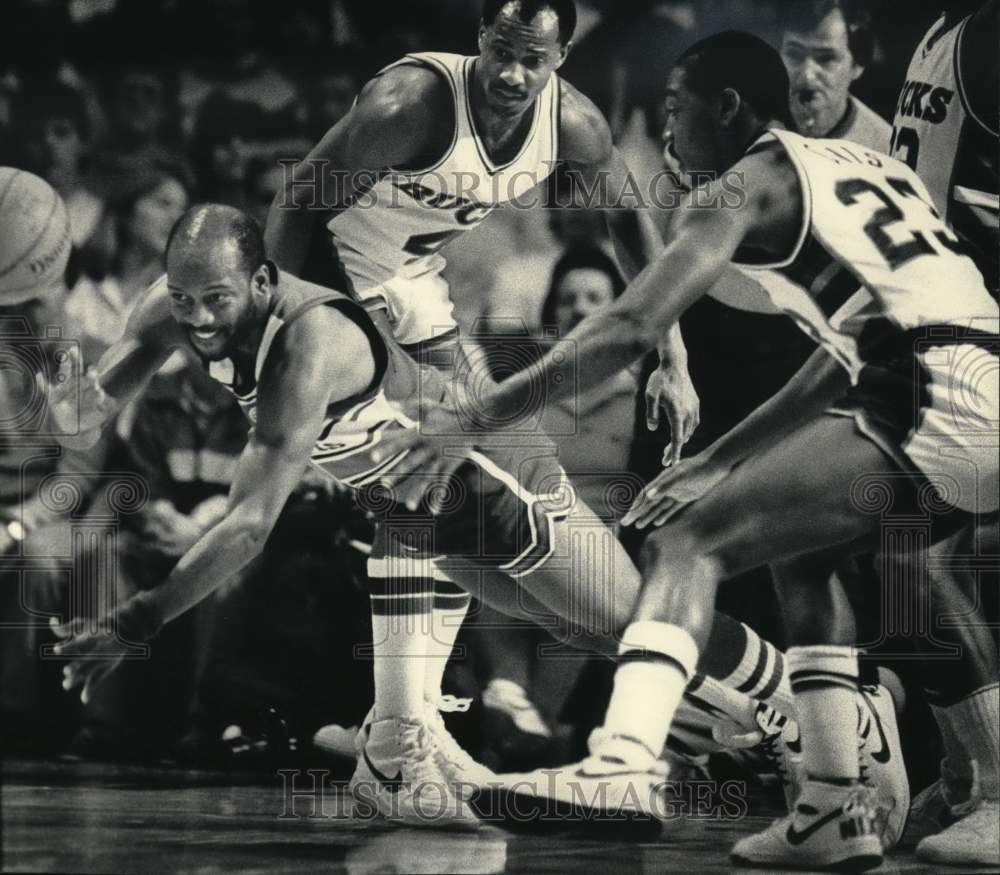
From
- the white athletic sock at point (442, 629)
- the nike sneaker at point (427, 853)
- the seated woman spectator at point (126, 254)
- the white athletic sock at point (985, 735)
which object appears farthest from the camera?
the seated woman spectator at point (126, 254)

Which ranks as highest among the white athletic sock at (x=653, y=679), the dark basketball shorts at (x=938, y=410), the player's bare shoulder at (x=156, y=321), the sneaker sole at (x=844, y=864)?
the player's bare shoulder at (x=156, y=321)

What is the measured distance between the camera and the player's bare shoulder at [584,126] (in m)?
2.93

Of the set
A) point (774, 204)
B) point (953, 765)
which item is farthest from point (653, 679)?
point (774, 204)

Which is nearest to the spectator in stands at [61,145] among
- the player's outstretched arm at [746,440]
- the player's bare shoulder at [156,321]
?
the player's bare shoulder at [156,321]

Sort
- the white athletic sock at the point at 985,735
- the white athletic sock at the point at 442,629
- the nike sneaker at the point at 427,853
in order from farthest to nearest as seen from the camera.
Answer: the white athletic sock at the point at 442,629, the white athletic sock at the point at 985,735, the nike sneaker at the point at 427,853

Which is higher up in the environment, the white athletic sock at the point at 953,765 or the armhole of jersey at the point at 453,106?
the armhole of jersey at the point at 453,106

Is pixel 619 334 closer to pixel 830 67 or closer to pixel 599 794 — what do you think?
pixel 830 67

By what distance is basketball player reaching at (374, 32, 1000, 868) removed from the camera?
280cm

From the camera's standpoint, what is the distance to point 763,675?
287 cm

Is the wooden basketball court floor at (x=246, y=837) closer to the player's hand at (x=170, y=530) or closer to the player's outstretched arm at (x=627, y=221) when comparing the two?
the player's hand at (x=170, y=530)

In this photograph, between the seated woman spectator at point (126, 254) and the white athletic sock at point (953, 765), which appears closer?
the white athletic sock at point (953, 765)

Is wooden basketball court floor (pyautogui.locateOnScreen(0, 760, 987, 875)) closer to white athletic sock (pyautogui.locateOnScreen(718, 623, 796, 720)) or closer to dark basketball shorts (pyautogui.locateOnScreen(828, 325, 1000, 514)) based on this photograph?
white athletic sock (pyautogui.locateOnScreen(718, 623, 796, 720))

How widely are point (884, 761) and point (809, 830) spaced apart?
0.24 metres

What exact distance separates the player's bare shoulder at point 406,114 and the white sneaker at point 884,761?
63.4 inches
